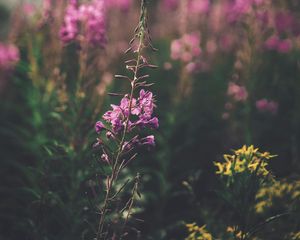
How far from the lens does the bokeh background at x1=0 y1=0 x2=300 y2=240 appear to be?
2.85 m

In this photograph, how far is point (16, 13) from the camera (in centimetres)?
479

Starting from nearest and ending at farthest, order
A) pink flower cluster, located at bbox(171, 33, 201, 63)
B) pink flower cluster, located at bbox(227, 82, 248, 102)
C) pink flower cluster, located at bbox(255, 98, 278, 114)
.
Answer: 1. pink flower cluster, located at bbox(227, 82, 248, 102)
2. pink flower cluster, located at bbox(255, 98, 278, 114)
3. pink flower cluster, located at bbox(171, 33, 201, 63)

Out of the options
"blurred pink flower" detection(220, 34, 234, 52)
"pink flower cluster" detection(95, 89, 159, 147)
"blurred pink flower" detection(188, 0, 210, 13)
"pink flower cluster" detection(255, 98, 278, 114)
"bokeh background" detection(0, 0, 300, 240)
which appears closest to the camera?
"pink flower cluster" detection(95, 89, 159, 147)

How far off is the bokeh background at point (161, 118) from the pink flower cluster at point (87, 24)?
2.2 inches

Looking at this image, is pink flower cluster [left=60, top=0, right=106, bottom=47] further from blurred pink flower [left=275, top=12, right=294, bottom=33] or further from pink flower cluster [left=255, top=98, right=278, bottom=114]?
blurred pink flower [left=275, top=12, right=294, bottom=33]

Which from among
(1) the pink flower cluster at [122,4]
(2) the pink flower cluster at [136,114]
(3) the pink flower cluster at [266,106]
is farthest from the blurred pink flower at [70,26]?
(1) the pink flower cluster at [122,4]

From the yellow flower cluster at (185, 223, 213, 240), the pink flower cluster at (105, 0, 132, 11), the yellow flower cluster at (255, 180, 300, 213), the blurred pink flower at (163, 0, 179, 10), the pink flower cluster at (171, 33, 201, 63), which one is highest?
the blurred pink flower at (163, 0, 179, 10)

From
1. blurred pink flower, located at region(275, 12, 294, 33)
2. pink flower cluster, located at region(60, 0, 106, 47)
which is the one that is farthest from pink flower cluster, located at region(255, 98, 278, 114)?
pink flower cluster, located at region(60, 0, 106, 47)

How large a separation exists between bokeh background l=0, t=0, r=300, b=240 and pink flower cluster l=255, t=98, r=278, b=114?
0.04 feet

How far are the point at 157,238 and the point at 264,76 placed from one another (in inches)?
103

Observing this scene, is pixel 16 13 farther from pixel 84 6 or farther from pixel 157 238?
pixel 157 238

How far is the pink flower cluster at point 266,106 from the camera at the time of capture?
4.32 meters

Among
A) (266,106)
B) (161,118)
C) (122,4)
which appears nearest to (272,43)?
(266,106)

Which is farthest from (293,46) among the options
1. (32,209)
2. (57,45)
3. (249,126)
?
(32,209)
